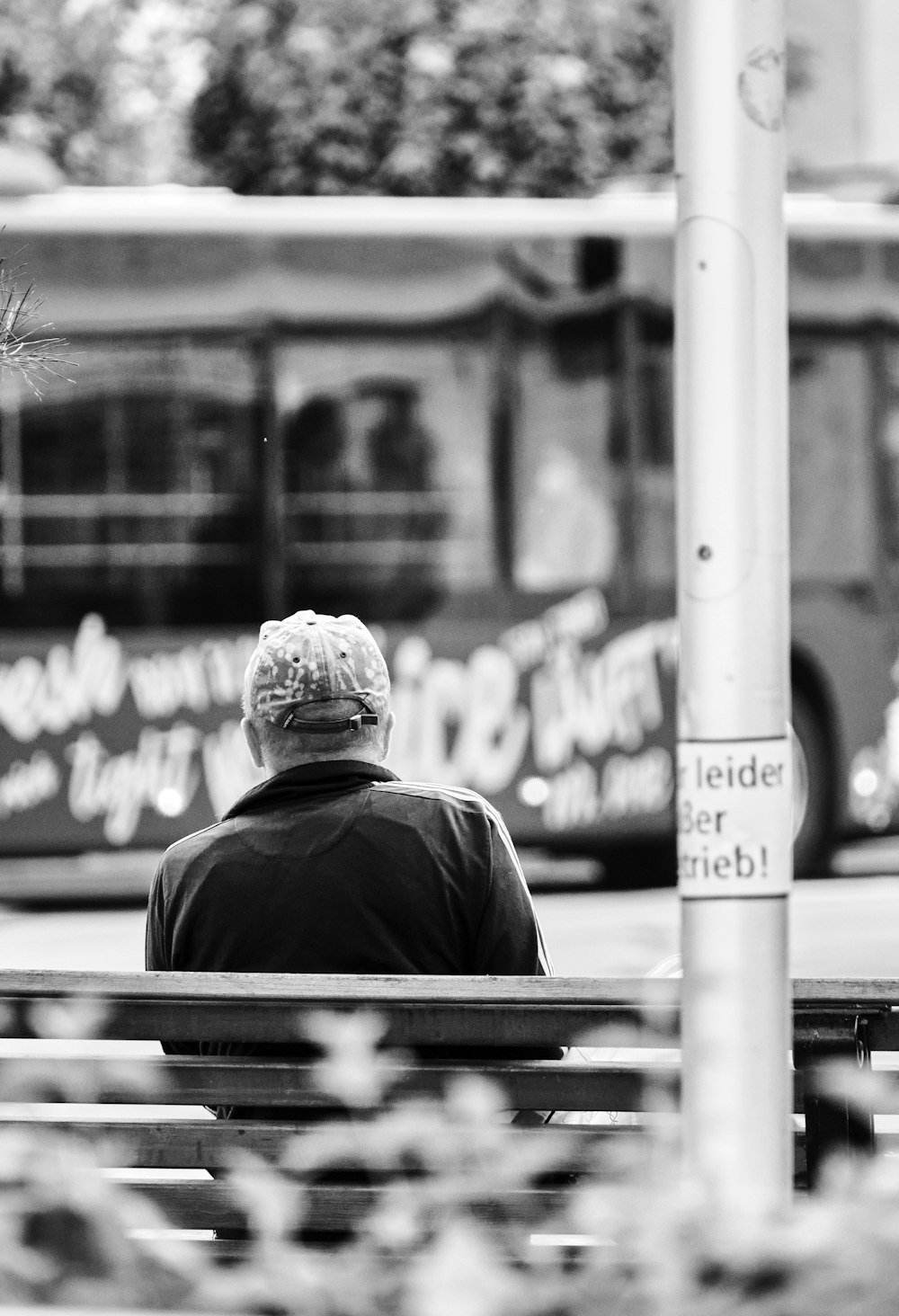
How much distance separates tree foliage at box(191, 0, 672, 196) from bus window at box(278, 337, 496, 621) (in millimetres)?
10602

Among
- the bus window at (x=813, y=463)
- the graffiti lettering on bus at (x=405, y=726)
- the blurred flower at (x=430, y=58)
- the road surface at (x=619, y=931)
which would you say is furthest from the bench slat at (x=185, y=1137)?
the blurred flower at (x=430, y=58)

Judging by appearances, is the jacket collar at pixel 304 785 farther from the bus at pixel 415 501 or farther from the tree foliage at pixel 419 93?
the tree foliage at pixel 419 93

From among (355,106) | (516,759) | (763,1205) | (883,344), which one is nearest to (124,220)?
(516,759)

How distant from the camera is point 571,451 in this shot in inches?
407

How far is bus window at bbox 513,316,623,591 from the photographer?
10234 millimetres

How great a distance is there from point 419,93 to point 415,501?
11.4m

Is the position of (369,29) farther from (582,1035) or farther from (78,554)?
(582,1035)

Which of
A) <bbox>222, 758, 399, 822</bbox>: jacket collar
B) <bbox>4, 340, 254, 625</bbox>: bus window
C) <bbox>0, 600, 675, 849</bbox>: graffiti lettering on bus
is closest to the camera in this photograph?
<bbox>222, 758, 399, 822</bbox>: jacket collar

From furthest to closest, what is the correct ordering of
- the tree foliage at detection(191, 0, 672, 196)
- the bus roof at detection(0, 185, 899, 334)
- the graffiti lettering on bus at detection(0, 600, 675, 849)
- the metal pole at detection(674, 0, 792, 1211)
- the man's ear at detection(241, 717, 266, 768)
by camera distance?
the tree foliage at detection(191, 0, 672, 196), the bus roof at detection(0, 185, 899, 334), the graffiti lettering on bus at detection(0, 600, 675, 849), the man's ear at detection(241, 717, 266, 768), the metal pole at detection(674, 0, 792, 1211)

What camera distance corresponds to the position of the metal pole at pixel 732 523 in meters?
2.46

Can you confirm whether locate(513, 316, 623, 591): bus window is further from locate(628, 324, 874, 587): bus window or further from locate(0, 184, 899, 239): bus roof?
locate(0, 184, 899, 239): bus roof

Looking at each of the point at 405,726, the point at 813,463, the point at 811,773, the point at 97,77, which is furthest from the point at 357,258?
the point at 97,77

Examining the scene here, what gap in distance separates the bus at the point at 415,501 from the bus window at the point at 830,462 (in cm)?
2

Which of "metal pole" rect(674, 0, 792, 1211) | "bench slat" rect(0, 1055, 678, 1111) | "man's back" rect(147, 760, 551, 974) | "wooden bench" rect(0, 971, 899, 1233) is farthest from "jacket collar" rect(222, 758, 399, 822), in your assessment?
"metal pole" rect(674, 0, 792, 1211)
